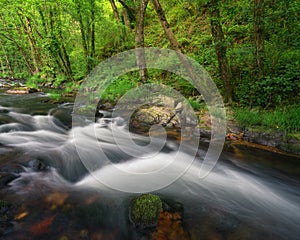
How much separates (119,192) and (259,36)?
5609mm

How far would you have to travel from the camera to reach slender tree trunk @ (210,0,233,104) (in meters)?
5.90

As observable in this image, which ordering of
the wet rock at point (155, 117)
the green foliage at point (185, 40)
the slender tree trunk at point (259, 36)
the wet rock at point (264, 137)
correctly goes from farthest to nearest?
the wet rock at point (155, 117)
the green foliage at point (185, 40)
the slender tree trunk at point (259, 36)
the wet rock at point (264, 137)

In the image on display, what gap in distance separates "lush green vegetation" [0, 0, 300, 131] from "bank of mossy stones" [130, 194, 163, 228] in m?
4.14

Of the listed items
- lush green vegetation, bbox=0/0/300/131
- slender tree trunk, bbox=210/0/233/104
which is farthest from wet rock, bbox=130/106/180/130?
slender tree trunk, bbox=210/0/233/104

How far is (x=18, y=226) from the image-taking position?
2334 mm

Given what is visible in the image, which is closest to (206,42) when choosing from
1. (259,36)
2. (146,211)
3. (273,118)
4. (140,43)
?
(140,43)

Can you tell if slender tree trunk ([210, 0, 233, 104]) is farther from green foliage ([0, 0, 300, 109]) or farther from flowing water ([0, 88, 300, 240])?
flowing water ([0, 88, 300, 240])

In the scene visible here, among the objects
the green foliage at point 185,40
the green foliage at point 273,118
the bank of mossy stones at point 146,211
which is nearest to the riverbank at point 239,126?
the green foliage at point 273,118

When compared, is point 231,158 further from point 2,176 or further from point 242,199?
point 2,176

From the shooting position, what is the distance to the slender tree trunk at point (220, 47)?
5899 millimetres

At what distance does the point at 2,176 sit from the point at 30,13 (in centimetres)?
1471

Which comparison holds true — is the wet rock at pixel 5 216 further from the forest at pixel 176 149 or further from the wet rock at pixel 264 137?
the wet rock at pixel 264 137

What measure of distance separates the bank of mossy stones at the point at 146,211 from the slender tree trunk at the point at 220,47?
509 centimetres

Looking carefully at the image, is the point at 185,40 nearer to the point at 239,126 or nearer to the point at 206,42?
the point at 206,42
